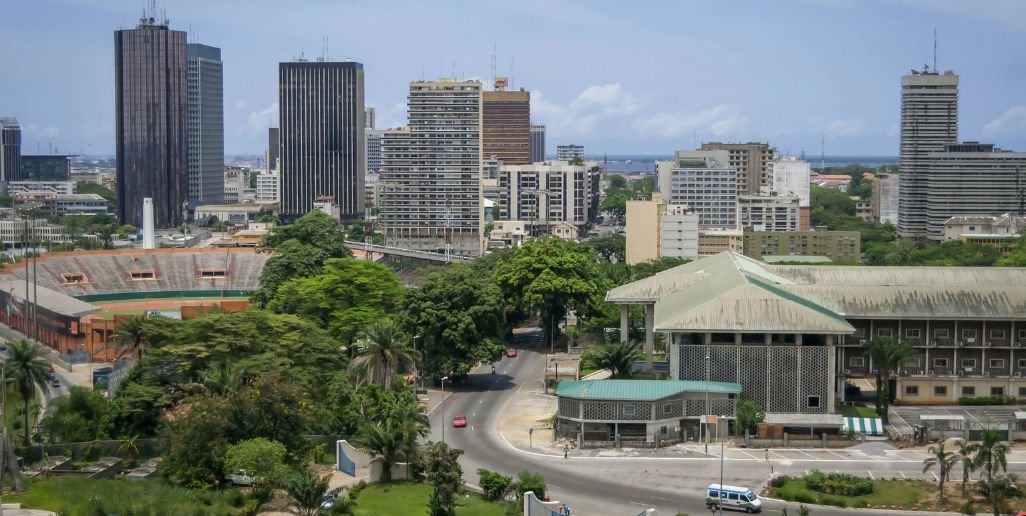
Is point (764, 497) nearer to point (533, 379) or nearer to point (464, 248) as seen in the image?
point (533, 379)

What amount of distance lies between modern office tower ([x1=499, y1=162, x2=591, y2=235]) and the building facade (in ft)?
159

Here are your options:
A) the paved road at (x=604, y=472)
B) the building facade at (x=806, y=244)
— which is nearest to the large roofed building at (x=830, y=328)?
the paved road at (x=604, y=472)

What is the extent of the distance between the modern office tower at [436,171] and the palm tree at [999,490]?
104 meters

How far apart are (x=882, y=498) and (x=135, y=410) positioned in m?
28.4

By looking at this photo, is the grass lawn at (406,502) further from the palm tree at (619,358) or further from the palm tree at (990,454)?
the palm tree at (619,358)

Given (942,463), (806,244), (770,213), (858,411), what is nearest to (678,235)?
(806,244)

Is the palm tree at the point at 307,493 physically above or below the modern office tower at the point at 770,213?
below

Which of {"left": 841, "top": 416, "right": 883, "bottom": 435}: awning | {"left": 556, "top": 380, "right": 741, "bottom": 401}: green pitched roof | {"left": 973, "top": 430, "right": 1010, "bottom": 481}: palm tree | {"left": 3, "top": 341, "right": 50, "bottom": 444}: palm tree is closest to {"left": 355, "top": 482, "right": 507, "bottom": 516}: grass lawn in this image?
{"left": 556, "top": 380, "right": 741, "bottom": 401}: green pitched roof

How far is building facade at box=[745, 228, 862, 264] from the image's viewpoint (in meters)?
142

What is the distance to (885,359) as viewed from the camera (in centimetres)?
6153

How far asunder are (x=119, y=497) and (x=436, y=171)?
357 ft

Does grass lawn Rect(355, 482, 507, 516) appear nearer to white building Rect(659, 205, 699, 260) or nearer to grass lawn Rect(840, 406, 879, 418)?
grass lawn Rect(840, 406, 879, 418)

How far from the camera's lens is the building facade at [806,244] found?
142 metres

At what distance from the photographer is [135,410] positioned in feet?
183
